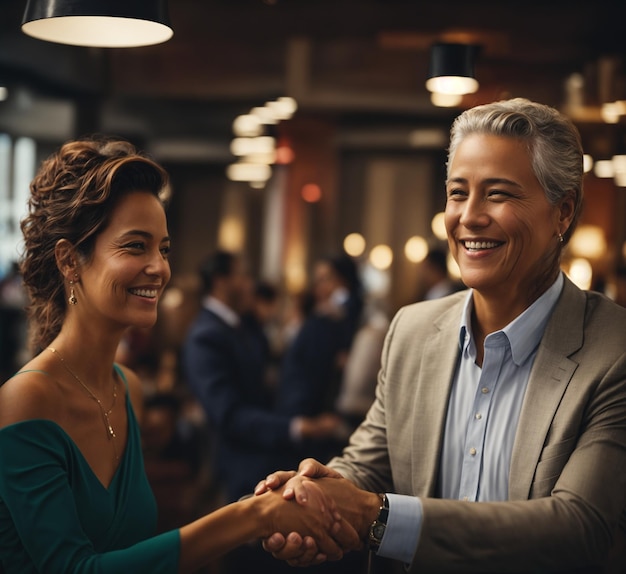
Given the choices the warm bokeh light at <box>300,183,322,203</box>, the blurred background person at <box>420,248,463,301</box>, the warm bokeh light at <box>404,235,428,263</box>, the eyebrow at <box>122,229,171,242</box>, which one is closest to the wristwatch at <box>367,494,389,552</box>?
the eyebrow at <box>122,229,171,242</box>

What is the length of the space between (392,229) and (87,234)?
13937 mm

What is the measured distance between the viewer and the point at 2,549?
1902mm

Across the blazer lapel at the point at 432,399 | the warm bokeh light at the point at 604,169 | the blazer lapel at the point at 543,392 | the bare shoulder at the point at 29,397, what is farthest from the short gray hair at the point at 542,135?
the warm bokeh light at the point at 604,169

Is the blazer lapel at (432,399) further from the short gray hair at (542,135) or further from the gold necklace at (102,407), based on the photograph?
the gold necklace at (102,407)

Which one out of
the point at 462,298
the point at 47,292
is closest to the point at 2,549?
the point at 47,292

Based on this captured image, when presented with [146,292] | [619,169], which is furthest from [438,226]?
[146,292]

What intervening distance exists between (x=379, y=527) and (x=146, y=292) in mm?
803

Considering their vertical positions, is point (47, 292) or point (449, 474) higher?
point (47, 292)

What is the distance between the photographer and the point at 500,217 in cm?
203

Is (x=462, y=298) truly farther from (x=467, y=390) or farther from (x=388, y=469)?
(x=388, y=469)

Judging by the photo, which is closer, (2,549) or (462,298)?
(2,549)

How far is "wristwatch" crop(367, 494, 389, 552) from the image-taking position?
2.01 meters

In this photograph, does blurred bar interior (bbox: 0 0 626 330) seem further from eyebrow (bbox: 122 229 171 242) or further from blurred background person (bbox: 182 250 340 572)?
blurred background person (bbox: 182 250 340 572)

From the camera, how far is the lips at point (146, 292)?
2168mm
